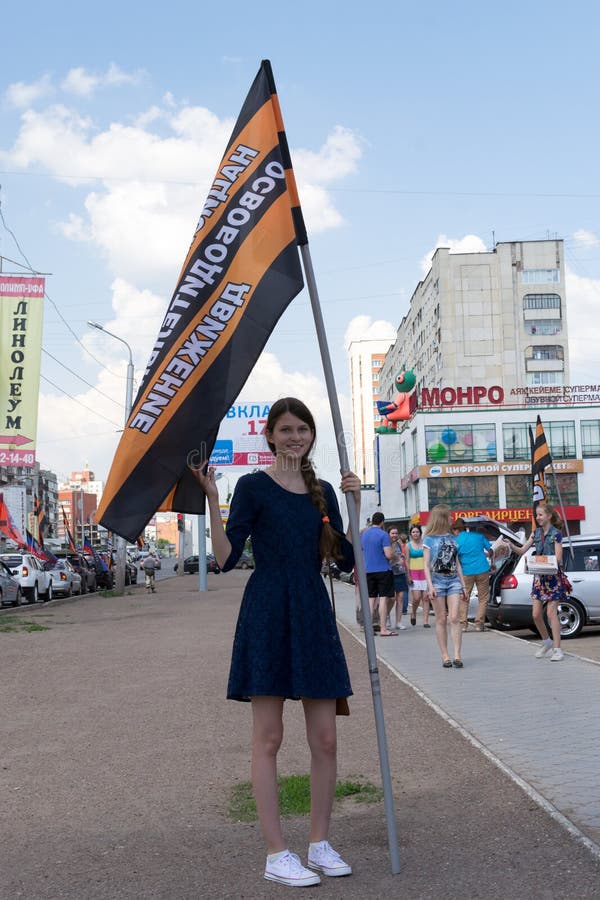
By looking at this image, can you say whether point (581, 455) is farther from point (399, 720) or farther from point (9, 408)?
point (399, 720)

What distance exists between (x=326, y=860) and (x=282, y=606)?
3.43ft

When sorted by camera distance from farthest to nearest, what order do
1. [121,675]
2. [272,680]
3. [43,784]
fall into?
[121,675], [43,784], [272,680]

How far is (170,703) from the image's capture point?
988 cm

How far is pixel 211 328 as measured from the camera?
190 inches

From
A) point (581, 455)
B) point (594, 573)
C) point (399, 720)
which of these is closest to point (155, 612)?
point (594, 573)

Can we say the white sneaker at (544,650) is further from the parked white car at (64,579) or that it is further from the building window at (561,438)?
the building window at (561,438)

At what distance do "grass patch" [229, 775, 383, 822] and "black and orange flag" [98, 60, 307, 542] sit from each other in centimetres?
176

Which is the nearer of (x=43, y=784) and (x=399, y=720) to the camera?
(x=43, y=784)

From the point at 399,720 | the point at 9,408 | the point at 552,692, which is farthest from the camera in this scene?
the point at 9,408

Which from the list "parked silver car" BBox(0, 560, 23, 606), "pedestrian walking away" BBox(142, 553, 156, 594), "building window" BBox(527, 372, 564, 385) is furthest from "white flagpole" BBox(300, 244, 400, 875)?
"building window" BBox(527, 372, 564, 385)

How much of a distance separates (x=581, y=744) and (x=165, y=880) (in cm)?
343

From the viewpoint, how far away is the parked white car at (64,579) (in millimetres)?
38875

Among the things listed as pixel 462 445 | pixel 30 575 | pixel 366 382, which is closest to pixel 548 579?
pixel 30 575

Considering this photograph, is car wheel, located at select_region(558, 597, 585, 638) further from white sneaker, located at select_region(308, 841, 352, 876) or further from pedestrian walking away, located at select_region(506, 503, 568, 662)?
white sneaker, located at select_region(308, 841, 352, 876)
